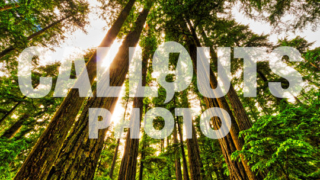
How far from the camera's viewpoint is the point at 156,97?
24.5 feet

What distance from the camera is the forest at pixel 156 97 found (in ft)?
4.84

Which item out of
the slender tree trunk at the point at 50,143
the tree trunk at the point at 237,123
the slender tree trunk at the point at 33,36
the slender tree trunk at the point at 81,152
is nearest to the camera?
the slender tree trunk at the point at 81,152

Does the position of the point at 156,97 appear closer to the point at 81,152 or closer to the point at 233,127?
the point at 233,127

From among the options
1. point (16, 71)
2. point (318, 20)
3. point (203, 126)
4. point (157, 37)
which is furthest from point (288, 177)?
point (16, 71)

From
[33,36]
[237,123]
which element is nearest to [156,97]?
[237,123]

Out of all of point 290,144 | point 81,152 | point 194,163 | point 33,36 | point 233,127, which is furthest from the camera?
point 33,36

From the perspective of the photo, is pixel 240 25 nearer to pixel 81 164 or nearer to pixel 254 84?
pixel 254 84

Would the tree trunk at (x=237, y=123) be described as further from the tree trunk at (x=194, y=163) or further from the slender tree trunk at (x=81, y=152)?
the tree trunk at (x=194, y=163)

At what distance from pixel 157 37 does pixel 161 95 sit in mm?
3493

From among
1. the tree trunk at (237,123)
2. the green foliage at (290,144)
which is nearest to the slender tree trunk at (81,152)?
the green foliage at (290,144)

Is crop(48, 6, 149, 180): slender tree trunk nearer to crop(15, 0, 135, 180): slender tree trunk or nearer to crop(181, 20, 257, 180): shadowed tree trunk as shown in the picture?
crop(15, 0, 135, 180): slender tree trunk

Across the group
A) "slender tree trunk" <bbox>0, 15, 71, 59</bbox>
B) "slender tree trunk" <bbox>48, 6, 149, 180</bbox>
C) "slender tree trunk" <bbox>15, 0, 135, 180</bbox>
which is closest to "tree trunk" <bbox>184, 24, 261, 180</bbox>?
"slender tree trunk" <bbox>48, 6, 149, 180</bbox>

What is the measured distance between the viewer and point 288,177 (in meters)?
1.38

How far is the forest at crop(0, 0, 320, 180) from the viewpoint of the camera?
148cm
